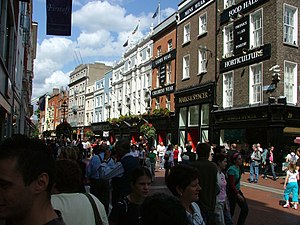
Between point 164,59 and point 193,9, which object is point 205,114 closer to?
point 193,9

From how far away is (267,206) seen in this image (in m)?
11.0

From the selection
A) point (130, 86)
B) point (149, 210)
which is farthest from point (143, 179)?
point (130, 86)

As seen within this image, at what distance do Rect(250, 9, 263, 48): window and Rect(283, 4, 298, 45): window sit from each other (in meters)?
1.50

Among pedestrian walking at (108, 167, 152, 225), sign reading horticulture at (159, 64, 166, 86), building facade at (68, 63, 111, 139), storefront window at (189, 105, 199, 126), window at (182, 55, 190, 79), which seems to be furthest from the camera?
building facade at (68, 63, 111, 139)

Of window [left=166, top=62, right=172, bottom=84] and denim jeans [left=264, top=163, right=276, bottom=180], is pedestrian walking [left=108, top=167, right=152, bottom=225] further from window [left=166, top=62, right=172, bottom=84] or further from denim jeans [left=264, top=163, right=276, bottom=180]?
window [left=166, top=62, right=172, bottom=84]

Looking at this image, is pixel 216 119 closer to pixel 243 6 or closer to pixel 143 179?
pixel 243 6

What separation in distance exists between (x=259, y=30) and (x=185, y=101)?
1007 centimetres

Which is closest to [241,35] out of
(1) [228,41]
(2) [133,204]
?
(1) [228,41]

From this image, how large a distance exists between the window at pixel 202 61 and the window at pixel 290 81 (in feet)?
25.5

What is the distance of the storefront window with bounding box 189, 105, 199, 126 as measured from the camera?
2836 centimetres

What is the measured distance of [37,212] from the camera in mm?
1645

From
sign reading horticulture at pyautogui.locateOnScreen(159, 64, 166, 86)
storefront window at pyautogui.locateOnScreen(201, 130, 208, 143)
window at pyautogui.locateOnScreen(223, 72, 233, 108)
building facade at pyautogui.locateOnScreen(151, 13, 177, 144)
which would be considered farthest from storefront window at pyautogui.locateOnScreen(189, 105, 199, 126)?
sign reading horticulture at pyautogui.locateOnScreen(159, 64, 166, 86)

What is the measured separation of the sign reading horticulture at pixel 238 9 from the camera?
22008 mm

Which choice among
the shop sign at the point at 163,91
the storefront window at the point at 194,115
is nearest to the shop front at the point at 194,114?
the storefront window at the point at 194,115
